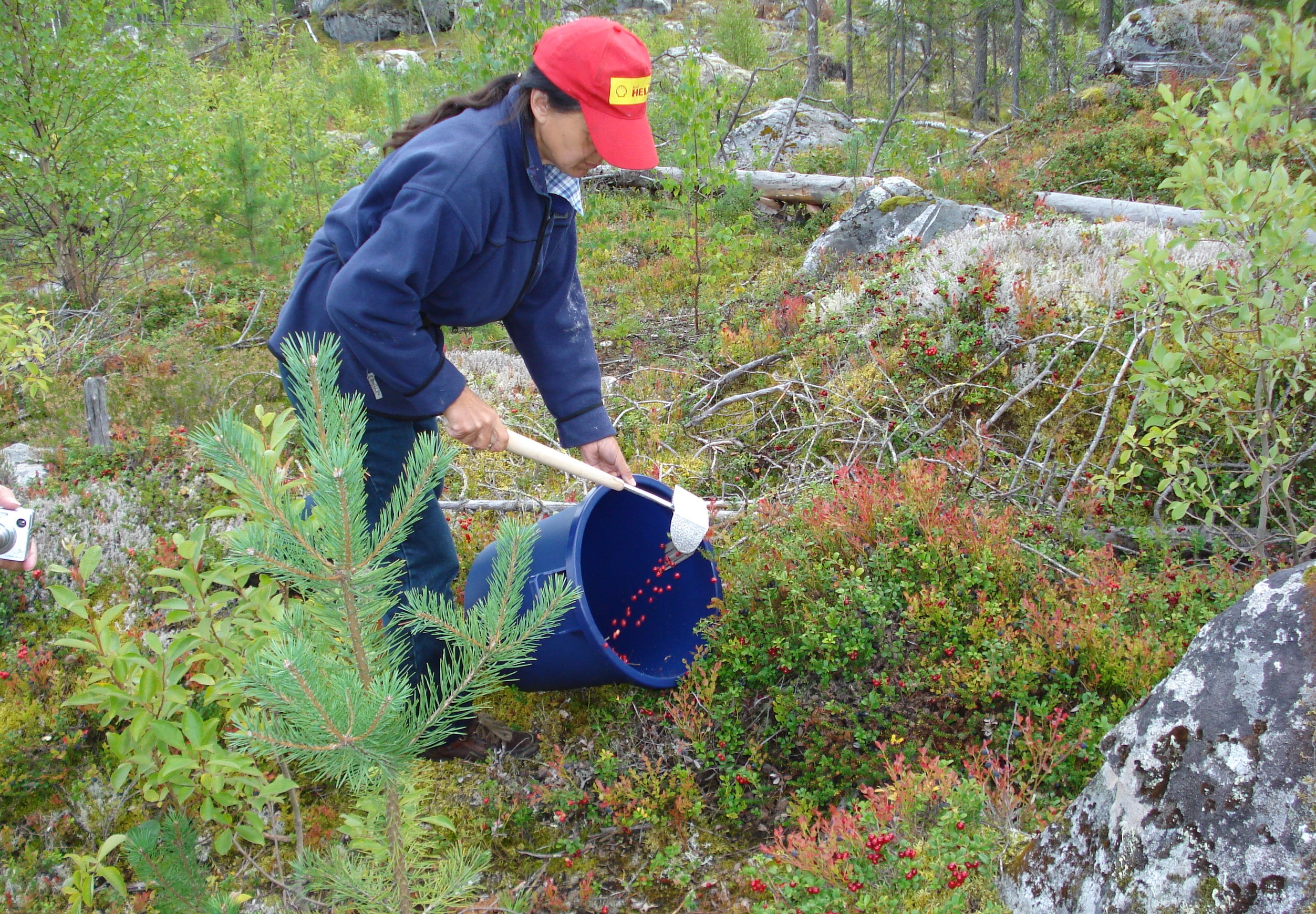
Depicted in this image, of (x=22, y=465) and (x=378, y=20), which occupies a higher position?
(x=378, y=20)

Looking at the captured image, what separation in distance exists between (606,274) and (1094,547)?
5730 mm

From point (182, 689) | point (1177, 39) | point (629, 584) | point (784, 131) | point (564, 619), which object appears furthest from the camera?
point (1177, 39)

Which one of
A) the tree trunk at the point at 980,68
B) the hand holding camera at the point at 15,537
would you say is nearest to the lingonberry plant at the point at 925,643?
the hand holding camera at the point at 15,537

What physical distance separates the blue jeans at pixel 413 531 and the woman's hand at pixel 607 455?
0.53 metres

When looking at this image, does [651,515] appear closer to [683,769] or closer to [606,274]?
[683,769]

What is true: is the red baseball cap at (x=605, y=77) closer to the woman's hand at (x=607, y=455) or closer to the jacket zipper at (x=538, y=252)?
the jacket zipper at (x=538, y=252)

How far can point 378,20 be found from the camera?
3000 cm

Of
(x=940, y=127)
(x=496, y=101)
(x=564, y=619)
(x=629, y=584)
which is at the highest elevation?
(x=496, y=101)

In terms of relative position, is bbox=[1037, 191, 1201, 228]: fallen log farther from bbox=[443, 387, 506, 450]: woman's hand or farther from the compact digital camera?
the compact digital camera

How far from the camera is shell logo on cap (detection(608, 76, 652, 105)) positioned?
6.39 ft

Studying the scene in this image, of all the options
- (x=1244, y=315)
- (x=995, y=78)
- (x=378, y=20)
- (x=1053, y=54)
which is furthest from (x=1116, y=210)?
(x=378, y=20)

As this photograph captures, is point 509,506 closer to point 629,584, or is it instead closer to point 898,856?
point 629,584

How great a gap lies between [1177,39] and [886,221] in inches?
358

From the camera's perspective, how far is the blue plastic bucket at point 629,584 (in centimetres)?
259
